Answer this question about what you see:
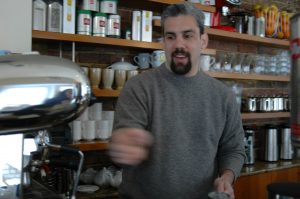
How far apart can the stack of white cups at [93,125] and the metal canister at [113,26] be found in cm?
38

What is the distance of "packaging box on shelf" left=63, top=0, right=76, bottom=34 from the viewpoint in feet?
5.99

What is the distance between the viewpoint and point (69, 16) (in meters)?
1.85

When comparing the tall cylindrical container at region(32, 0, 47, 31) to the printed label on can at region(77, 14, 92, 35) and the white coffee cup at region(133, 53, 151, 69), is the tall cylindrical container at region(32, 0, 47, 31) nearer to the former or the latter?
→ the printed label on can at region(77, 14, 92, 35)

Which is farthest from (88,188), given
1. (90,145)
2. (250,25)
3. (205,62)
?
(250,25)

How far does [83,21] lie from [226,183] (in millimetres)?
1071

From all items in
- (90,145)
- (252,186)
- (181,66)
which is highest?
(181,66)

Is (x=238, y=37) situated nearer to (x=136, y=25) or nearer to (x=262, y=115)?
(x=262, y=115)

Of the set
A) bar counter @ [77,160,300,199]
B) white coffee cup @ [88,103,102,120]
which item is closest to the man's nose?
white coffee cup @ [88,103,102,120]

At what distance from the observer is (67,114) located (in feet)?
1.02

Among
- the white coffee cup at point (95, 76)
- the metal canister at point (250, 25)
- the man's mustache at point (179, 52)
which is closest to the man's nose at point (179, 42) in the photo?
the man's mustache at point (179, 52)

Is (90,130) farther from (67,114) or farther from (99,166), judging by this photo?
(67,114)

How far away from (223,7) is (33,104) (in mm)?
2602

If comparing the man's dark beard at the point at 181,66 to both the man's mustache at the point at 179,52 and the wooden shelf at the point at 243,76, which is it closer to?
the man's mustache at the point at 179,52

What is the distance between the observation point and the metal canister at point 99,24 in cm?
195
